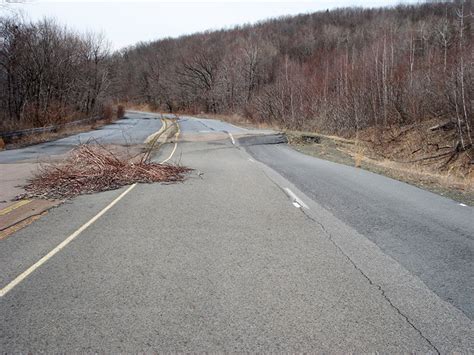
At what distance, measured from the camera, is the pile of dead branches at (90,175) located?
34.1 ft

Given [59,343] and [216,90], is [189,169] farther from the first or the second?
[216,90]

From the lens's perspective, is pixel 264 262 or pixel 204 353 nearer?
pixel 204 353

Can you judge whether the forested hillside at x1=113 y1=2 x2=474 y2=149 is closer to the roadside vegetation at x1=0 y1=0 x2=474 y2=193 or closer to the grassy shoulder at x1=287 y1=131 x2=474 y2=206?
the roadside vegetation at x1=0 y1=0 x2=474 y2=193

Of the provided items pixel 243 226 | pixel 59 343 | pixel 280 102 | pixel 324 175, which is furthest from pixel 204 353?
pixel 280 102

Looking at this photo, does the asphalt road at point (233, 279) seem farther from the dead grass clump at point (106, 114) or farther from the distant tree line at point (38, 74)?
the dead grass clump at point (106, 114)

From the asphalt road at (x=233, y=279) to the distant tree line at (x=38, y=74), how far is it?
26.3m

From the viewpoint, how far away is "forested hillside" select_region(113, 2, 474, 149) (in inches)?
1120

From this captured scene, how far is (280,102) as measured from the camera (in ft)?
151

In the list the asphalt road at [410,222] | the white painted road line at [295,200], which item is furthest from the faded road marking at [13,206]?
the asphalt road at [410,222]

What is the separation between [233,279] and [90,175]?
7.83m

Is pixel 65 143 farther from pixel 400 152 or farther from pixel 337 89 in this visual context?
pixel 337 89

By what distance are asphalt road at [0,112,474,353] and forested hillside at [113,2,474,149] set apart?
1715cm

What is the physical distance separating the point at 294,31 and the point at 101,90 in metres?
68.5

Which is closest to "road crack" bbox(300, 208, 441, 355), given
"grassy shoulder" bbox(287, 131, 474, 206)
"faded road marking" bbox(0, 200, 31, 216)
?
"grassy shoulder" bbox(287, 131, 474, 206)
